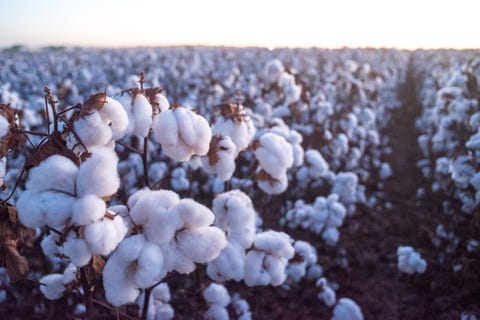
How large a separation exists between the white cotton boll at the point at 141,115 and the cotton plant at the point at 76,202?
495 mm

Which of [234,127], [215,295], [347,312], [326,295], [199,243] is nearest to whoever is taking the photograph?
[199,243]

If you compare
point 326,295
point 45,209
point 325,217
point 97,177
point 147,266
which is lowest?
point 326,295

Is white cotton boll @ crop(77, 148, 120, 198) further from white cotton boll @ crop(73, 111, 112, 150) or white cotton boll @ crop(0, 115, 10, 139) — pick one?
white cotton boll @ crop(0, 115, 10, 139)

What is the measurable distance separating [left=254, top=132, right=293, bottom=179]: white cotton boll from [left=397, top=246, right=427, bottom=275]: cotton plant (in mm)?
2572

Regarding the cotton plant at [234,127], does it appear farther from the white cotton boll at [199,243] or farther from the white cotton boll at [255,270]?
the white cotton boll at [199,243]

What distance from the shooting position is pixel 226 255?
1941 millimetres

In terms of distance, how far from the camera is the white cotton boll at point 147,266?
4.43 ft

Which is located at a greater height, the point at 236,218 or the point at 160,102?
the point at 160,102

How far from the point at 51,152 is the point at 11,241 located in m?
0.41

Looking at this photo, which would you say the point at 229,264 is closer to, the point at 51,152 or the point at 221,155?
the point at 221,155

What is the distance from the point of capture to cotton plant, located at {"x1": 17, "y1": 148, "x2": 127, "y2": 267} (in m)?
1.23

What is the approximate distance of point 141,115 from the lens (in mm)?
1781

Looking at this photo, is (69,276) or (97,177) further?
(69,276)

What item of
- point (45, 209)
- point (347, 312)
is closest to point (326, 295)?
point (347, 312)
